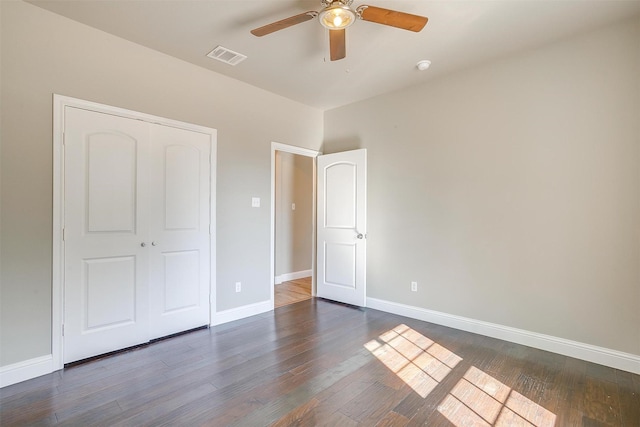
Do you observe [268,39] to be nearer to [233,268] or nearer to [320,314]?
[233,268]

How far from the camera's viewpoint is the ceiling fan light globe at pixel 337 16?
200 cm

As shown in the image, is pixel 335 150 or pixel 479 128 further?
pixel 335 150

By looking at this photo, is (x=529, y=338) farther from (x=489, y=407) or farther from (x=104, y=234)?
(x=104, y=234)

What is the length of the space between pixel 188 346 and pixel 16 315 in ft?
4.21

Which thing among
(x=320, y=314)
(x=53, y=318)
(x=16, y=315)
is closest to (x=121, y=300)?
(x=53, y=318)

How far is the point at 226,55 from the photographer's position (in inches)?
120

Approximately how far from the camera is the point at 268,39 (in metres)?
2.74

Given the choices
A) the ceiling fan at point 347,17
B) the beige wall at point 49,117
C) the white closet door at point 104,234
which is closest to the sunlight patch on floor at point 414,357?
the beige wall at point 49,117

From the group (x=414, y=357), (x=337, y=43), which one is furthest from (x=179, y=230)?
(x=414, y=357)

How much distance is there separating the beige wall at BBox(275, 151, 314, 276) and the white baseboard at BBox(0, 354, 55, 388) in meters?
3.41

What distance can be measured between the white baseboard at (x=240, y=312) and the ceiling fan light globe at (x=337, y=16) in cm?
304

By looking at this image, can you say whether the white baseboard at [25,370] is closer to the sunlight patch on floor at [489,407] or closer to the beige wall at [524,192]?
the sunlight patch on floor at [489,407]

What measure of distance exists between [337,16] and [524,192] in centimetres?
229

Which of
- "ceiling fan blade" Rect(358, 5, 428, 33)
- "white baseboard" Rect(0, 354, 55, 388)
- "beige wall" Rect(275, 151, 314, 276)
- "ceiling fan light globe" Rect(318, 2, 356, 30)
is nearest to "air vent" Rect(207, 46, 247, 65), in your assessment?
"ceiling fan light globe" Rect(318, 2, 356, 30)
